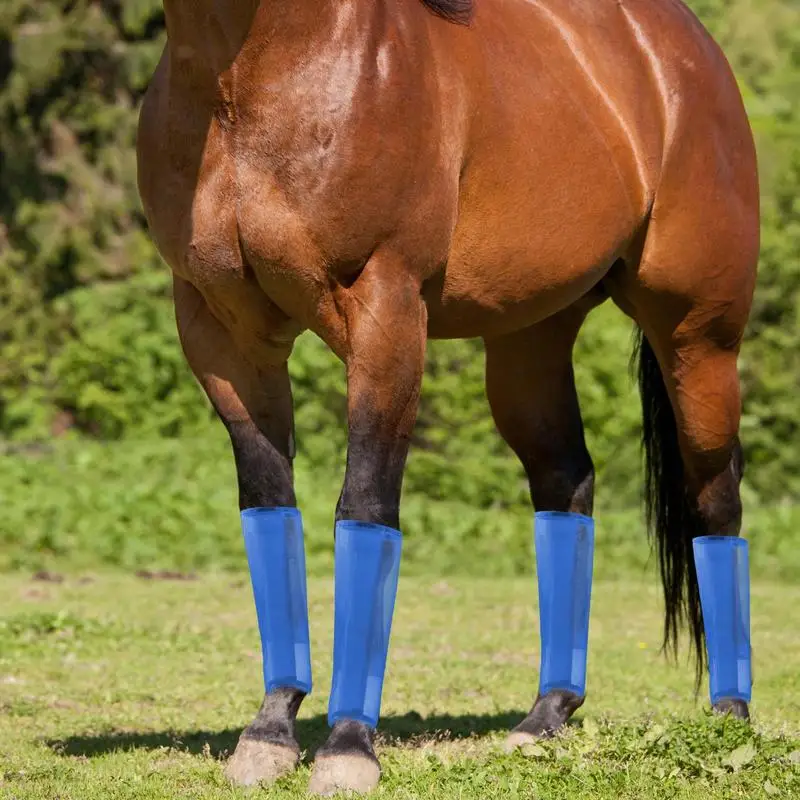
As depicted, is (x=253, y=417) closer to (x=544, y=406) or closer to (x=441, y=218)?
(x=441, y=218)

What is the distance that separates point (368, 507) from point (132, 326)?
11.5m

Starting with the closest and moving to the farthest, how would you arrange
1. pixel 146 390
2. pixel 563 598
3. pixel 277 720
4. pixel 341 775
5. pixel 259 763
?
pixel 341 775, pixel 259 763, pixel 277 720, pixel 563 598, pixel 146 390

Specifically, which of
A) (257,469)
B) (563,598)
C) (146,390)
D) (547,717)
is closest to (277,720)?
(257,469)

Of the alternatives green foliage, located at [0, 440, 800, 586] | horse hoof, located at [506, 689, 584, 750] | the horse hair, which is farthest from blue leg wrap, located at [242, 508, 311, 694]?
green foliage, located at [0, 440, 800, 586]

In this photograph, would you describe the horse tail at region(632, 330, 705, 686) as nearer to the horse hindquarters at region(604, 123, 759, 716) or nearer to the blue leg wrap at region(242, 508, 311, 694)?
the horse hindquarters at region(604, 123, 759, 716)

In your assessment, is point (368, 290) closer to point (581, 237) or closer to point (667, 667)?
point (581, 237)

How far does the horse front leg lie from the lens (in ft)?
12.5

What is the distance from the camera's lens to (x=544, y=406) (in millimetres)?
5137

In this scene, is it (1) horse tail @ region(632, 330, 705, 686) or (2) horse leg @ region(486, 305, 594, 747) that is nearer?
(2) horse leg @ region(486, 305, 594, 747)

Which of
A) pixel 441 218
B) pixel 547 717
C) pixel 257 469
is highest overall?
pixel 441 218

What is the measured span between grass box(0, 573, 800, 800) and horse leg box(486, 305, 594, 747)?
798 millimetres

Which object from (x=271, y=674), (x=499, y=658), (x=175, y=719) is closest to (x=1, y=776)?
(x=271, y=674)

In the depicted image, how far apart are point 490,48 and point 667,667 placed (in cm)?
378

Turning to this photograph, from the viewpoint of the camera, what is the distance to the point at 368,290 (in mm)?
3803
